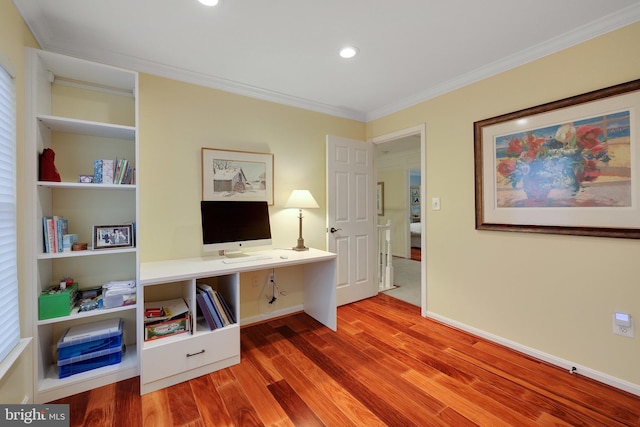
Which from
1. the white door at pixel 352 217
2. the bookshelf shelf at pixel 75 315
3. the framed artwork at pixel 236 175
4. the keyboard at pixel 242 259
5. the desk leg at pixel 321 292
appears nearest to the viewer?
the bookshelf shelf at pixel 75 315

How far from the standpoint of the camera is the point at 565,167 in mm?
1957

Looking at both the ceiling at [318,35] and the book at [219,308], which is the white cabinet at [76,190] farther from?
the book at [219,308]

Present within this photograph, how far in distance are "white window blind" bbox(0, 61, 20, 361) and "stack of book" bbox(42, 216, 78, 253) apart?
0.23 metres

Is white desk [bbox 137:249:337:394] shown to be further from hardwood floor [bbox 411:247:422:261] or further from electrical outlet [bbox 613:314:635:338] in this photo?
hardwood floor [bbox 411:247:422:261]

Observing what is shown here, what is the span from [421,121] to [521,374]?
92.3 inches

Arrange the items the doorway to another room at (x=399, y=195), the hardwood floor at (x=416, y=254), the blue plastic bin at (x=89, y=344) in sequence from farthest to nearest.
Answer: the hardwood floor at (x=416, y=254) → the doorway to another room at (x=399, y=195) → the blue plastic bin at (x=89, y=344)

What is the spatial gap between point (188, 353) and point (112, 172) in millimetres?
1348

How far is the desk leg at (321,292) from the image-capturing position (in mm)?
2627

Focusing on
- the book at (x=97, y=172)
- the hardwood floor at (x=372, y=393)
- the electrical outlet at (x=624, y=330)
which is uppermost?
the book at (x=97, y=172)

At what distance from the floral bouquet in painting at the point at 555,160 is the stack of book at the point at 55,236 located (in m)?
3.21

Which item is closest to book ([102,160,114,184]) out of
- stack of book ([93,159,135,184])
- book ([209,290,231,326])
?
stack of book ([93,159,135,184])

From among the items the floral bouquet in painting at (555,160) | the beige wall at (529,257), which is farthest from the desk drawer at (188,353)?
the floral bouquet in painting at (555,160)

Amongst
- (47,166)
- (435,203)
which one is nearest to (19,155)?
(47,166)

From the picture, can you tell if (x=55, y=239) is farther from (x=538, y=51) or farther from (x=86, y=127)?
(x=538, y=51)
